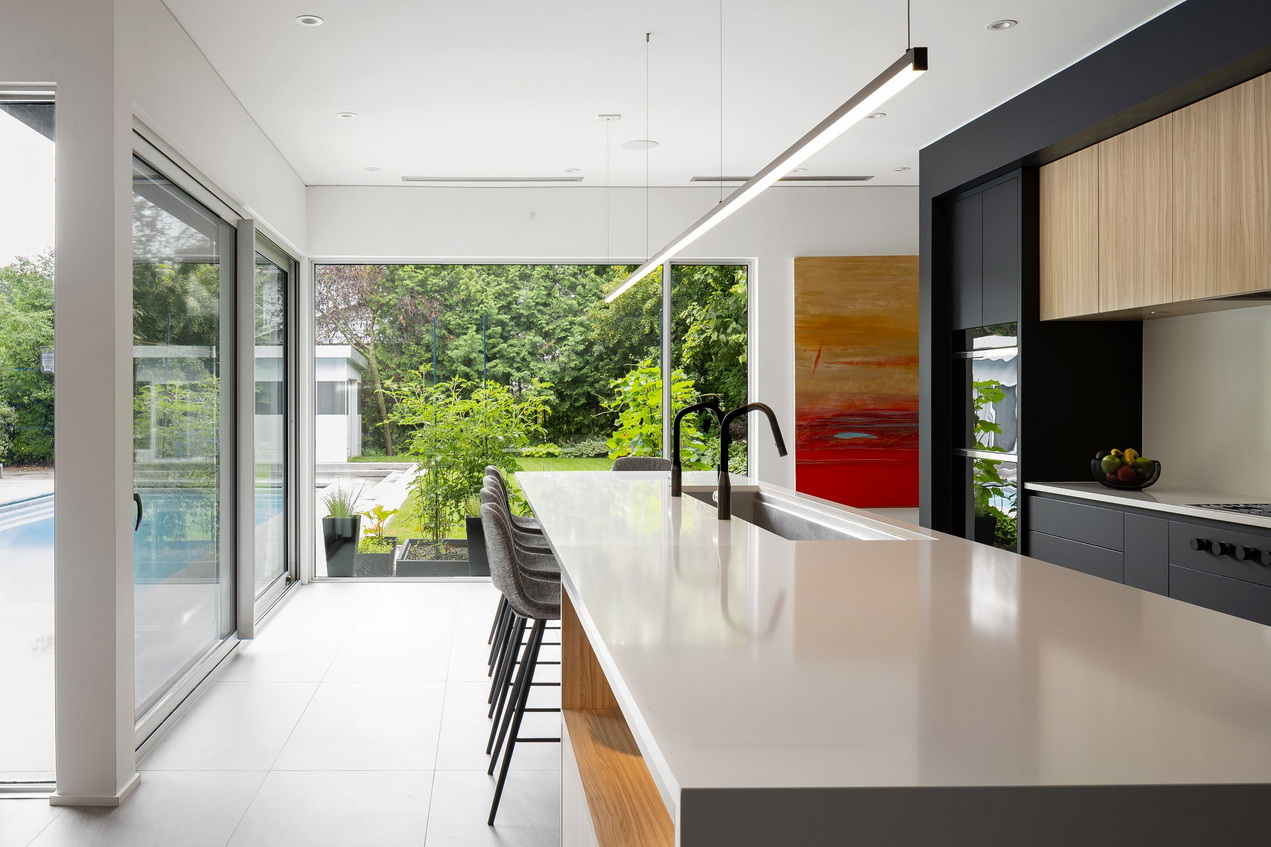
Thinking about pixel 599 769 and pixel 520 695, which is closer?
pixel 599 769

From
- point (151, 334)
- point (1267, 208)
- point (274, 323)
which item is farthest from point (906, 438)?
point (151, 334)

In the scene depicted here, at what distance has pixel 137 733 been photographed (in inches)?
125

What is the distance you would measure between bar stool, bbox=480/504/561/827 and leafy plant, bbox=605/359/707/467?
3630mm

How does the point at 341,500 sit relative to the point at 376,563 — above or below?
above

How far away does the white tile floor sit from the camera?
8.66 ft

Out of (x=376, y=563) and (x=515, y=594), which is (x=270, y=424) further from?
(x=515, y=594)

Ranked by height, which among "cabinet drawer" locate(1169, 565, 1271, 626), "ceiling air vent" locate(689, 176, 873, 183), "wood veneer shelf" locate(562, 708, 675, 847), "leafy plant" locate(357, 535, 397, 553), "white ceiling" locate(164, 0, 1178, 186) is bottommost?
"leafy plant" locate(357, 535, 397, 553)

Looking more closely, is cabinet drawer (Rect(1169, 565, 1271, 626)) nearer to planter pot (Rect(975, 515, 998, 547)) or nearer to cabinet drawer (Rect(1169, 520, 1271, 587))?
cabinet drawer (Rect(1169, 520, 1271, 587))

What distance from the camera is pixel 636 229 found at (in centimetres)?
627

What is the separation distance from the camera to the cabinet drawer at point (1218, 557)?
9.88 ft

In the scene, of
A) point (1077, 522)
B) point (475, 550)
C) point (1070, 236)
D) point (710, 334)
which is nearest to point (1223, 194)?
point (1070, 236)

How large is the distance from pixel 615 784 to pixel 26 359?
246cm

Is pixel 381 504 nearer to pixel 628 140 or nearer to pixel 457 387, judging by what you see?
pixel 457 387

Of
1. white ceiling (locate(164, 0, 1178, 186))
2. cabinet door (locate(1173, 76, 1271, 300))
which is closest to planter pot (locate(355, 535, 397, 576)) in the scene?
white ceiling (locate(164, 0, 1178, 186))
